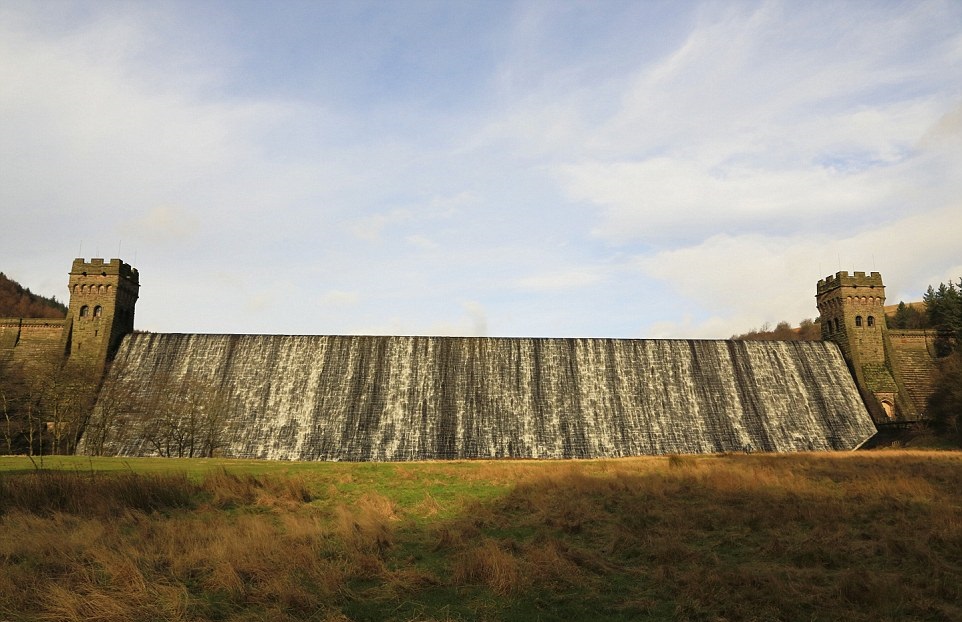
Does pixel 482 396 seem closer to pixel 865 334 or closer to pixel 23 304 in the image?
pixel 865 334

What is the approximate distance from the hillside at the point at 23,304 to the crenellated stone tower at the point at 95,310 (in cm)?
6123

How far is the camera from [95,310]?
51469 mm

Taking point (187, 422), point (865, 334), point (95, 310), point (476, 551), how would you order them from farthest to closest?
point (865, 334), point (95, 310), point (187, 422), point (476, 551)

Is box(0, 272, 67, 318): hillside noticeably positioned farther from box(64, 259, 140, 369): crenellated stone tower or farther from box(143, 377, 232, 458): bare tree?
box(143, 377, 232, 458): bare tree

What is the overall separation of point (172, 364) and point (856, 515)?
4787 cm

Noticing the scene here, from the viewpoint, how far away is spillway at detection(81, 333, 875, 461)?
149 ft

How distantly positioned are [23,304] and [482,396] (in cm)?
9875

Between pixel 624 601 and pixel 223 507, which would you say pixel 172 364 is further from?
pixel 624 601

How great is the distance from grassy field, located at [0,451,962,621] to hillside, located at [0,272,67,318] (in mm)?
104989

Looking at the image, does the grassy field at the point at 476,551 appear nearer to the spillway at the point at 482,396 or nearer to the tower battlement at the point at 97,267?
the spillway at the point at 482,396

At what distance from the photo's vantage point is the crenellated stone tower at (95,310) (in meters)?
50.2

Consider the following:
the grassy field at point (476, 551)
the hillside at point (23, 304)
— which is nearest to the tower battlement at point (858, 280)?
the grassy field at point (476, 551)

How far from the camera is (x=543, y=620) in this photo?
367 inches

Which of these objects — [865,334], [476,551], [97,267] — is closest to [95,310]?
[97,267]
